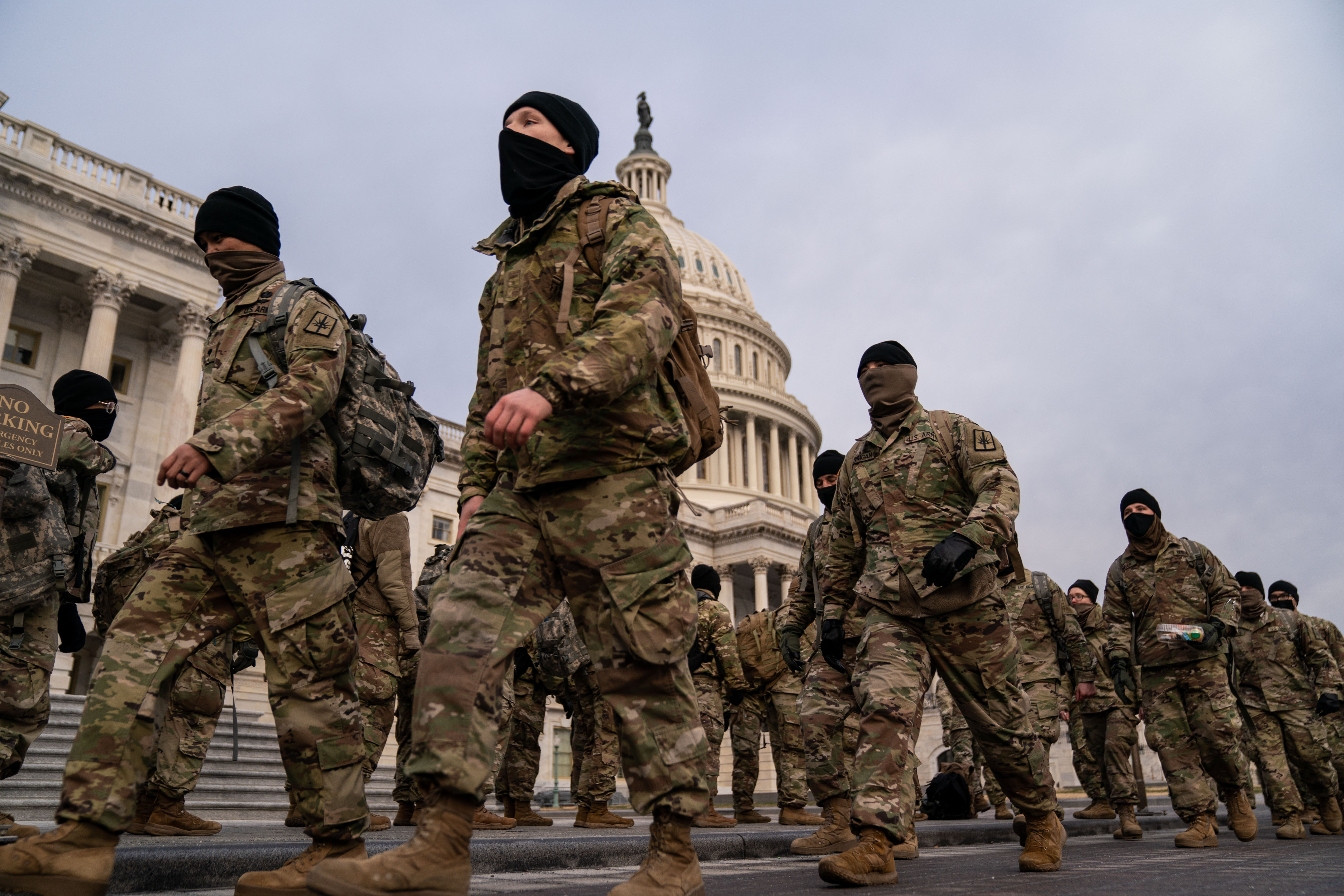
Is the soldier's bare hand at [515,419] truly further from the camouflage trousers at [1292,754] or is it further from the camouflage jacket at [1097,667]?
the camouflage trousers at [1292,754]

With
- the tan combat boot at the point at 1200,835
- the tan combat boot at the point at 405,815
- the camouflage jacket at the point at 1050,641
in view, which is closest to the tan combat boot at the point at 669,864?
the tan combat boot at the point at 1200,835

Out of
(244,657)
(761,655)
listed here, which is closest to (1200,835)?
→ (761,655)

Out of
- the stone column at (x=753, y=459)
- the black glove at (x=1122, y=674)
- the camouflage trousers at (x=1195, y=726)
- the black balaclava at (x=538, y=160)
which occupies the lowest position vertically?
the camouflage trousers at (x=1195, y=726)

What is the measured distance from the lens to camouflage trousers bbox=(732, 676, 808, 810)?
9.76m

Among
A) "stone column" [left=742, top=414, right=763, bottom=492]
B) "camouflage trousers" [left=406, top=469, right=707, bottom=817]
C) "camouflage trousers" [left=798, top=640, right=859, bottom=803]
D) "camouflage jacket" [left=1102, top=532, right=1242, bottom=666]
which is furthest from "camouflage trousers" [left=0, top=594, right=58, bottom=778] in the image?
"stone column" [left=742, top=414, right=763, bottom=492]

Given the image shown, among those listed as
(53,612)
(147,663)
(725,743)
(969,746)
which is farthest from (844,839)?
(725,743)

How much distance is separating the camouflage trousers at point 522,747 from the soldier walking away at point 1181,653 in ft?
16.6

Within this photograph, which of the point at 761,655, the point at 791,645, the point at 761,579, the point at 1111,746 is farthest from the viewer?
the point at 761,579

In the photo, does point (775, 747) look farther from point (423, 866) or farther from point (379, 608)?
point (423, 866)

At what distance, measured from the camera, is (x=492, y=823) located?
24.5 ft

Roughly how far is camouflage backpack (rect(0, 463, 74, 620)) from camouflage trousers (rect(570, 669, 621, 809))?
4.15m

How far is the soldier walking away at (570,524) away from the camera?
2.40 m

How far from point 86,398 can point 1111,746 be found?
8.75m

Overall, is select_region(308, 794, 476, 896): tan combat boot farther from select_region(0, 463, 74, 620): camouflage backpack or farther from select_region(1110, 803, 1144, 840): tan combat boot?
select_region(1110, 803, 1144, 840): tan combat boot
